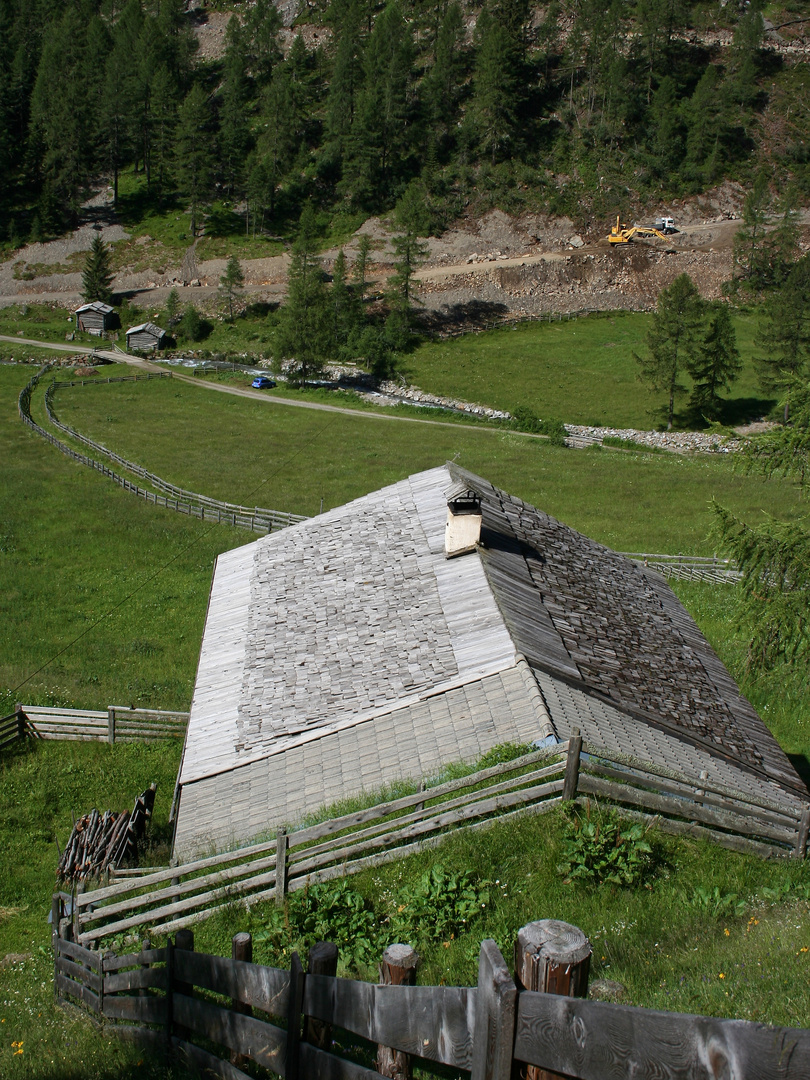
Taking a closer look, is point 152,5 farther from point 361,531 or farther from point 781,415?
point 361,531

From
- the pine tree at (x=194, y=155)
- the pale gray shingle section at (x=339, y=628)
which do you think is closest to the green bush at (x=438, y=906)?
the pale gray shingle section at (x=339, y=628)

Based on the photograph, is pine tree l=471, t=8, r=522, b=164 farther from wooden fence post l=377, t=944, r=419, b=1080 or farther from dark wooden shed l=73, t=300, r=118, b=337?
wooden fence post l=377, t=944, r=419, b=1080

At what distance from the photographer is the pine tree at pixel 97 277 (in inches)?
3506

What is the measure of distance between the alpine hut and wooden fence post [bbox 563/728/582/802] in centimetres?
185

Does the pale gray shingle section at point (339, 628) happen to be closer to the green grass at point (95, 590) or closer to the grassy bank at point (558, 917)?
the grassy bank at point (558, 917)

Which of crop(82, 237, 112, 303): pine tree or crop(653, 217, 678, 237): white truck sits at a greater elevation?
crop(653, 217, 678, 237): white truck

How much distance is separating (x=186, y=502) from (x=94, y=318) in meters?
51.4

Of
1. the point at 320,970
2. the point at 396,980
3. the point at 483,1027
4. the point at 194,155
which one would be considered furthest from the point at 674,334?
the point at 483,1027

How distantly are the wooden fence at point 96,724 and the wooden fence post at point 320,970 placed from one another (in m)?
17.2

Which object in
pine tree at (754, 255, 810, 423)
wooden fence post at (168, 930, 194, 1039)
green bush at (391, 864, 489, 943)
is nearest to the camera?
wooden fence post at (168, 930, 194, 1039)

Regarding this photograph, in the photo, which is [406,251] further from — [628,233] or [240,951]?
[240,951]

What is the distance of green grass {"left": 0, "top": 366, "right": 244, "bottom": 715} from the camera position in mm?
25141

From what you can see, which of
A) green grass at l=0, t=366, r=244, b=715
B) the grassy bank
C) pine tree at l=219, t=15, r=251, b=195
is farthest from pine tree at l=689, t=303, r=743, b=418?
pine tree at l=219, t=15, r=251, b=195

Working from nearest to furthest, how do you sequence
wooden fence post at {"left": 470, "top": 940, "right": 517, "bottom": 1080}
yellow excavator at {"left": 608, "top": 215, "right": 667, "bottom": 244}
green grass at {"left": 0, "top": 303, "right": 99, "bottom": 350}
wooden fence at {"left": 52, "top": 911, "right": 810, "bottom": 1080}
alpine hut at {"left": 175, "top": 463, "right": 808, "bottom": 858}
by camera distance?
1. wooden fence at {"left": 52, "top": 911, "right": 810, "bottom": 1080}
2. wooden fence post at {"left": 470, "top": 940, "right": 517, "bottom": 1080}
3. alpine hut at {"left": 175, "top": 463, "right": 808, "bottom": 858}
4. green grass at {"left": 0, "top": 303, "right": 99, "bottom": 350}
5. yellow excavator at {"left": 608, "top": 215, "right": 667, "bottom": 244}
